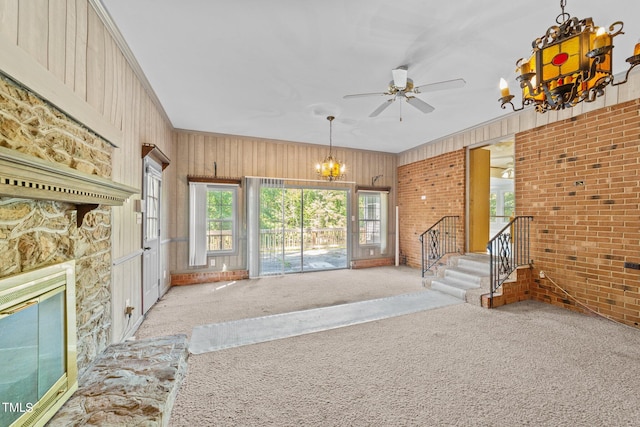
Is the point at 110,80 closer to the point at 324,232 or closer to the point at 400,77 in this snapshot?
the point at 400,77

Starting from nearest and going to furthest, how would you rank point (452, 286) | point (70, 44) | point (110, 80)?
point (70, 44) < point (110, 80) < point (452, 286)

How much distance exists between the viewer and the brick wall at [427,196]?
5500 millimetres

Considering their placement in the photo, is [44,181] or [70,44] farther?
[70,44]

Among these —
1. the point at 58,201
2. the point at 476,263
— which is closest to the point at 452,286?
the point at 476,263

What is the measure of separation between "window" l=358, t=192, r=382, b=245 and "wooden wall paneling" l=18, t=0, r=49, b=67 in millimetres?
5928

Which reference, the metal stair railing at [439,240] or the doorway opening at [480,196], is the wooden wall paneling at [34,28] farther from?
the doorway opening at [480,196]

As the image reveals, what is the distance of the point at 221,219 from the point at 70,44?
3.96 meters

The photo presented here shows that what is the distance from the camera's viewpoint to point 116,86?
252 centimetres

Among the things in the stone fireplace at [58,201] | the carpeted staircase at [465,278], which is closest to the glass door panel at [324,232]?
the carpeted staircase at [465,278]

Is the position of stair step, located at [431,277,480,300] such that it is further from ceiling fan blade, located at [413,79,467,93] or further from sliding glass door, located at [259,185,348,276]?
ceiling fan blade, located at [413,79,467,93]

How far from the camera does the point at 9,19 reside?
1227 millimetres

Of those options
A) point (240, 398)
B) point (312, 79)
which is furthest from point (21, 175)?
point (312, 79)

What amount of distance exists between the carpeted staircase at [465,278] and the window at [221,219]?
3943 mm

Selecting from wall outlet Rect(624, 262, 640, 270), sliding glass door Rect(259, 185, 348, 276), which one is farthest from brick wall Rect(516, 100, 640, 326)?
sliding glass door Rect(259, 185, 348, 276)
